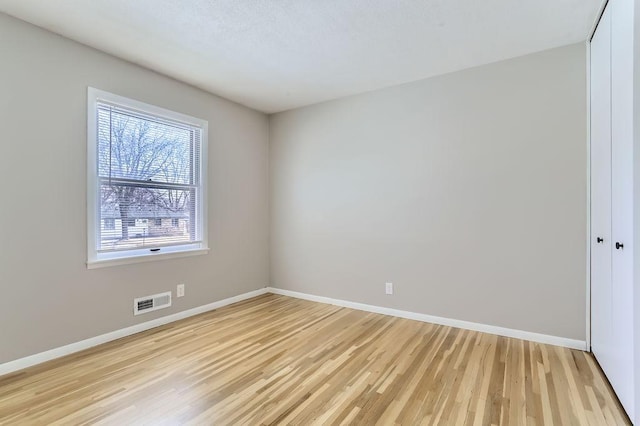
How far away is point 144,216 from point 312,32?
2404mm

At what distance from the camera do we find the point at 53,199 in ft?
8.47

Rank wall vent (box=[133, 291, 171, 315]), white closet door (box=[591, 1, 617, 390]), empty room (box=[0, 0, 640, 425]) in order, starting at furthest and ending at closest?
wall vent (box=[133, 291, 171, 315])
white closet door (box=[591, 1, 617, 390])
empty room (box=[0, 0, 640, 425])

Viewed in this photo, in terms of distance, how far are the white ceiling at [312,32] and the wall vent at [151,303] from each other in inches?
92.3

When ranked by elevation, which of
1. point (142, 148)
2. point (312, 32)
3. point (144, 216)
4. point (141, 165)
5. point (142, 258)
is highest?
point (312, 32)

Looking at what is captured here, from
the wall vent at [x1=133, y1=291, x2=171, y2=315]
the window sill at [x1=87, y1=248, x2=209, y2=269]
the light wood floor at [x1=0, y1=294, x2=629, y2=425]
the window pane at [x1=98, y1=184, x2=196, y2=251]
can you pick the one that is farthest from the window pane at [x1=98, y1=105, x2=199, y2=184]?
the light wood floor at [x1=0, y1=294, x2=629, y2=425]

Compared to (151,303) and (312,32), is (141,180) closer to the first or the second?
(151,303)

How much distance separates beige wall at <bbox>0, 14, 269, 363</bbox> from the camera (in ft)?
7.73

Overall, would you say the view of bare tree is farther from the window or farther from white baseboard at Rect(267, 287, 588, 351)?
white baseboard at Rect(267, 287, 588, 351)

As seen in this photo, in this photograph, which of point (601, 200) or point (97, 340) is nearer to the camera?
point (601, 200)

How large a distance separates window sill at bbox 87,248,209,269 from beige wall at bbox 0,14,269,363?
0.05 meters

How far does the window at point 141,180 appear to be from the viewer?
286cm

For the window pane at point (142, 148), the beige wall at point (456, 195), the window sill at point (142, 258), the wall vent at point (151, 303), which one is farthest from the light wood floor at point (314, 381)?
the window pane at point (142, 148)

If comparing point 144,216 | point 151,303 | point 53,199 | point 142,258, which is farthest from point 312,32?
point 151,303

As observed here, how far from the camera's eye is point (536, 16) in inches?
92.6
